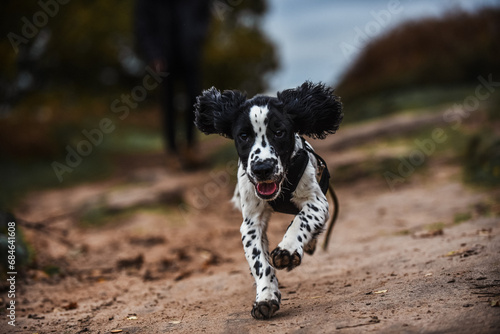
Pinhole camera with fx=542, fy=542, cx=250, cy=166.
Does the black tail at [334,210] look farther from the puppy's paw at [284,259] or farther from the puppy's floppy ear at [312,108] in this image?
the puppy's paw at [284,259]

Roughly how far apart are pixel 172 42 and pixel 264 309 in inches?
264

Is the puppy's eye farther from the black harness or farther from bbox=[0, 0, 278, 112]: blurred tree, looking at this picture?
bbox=[0, 0, 278, 112]: blurred tree

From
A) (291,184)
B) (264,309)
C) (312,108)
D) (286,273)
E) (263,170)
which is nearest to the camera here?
(264,309)

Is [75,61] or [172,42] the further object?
[75,61]

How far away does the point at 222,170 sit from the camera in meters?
8.88

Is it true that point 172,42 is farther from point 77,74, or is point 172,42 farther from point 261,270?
point 77,74

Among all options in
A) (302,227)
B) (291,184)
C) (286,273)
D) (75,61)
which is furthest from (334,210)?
(75,61)

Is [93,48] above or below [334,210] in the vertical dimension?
above

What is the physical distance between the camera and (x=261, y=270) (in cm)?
340

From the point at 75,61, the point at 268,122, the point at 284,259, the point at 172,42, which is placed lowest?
the point at 284,259

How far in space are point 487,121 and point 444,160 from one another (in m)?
1.39

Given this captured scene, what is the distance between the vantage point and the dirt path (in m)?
2.86

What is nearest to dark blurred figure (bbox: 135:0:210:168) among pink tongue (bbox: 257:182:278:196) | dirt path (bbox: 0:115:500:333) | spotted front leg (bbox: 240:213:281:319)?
dirt path (bbox: 0:115:500:333)

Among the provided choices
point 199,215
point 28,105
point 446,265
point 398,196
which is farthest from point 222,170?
point 28,105
